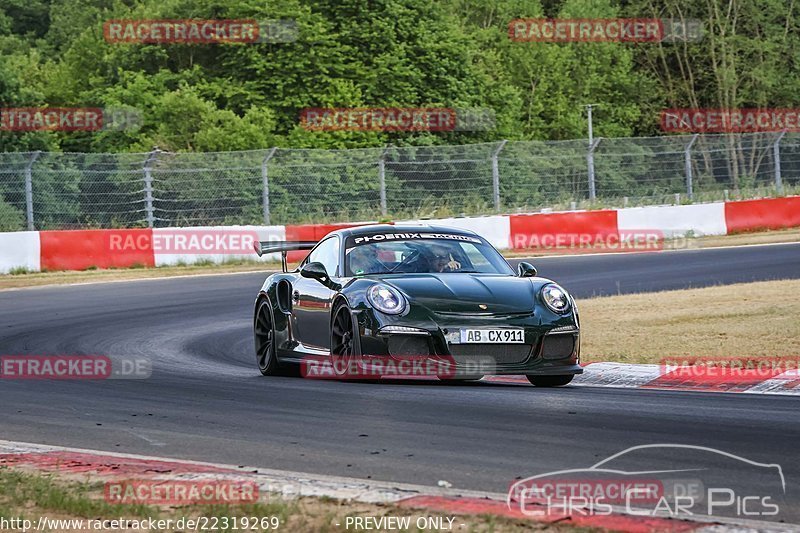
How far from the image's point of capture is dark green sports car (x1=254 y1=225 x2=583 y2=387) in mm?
9102

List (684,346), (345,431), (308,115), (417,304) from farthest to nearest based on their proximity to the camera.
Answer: (308,115) → (684,346) → (417,304) → (345,431)

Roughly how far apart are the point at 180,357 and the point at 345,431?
5.38 metres

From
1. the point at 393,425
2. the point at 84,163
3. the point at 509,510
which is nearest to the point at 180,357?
the point at 393,425

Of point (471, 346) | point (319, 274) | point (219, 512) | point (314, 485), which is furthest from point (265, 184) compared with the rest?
point (219, 512)

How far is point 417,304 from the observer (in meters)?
9.22

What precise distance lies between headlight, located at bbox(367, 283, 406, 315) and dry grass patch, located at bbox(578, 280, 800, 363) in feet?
8.15

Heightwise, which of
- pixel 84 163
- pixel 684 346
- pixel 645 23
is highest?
pixel 645 23

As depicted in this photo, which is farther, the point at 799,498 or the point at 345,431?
the point at 345,431

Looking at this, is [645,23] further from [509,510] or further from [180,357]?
[509,510]

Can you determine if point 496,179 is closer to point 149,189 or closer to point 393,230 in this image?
point 149,189

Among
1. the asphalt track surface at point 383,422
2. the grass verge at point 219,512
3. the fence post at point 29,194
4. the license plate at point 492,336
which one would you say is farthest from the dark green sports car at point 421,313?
the fence post at point 29,194

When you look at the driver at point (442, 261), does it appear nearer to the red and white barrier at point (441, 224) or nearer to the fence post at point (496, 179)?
the red and white barrier at point (441, 224)

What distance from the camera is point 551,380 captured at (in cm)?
984

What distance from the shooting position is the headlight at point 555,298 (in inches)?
370
